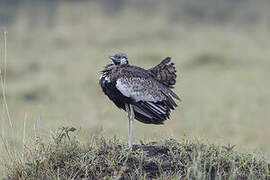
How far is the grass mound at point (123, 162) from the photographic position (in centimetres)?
470

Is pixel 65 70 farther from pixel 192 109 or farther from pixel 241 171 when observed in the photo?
pixel 241 171

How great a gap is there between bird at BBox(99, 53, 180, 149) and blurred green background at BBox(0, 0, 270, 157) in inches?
40.6

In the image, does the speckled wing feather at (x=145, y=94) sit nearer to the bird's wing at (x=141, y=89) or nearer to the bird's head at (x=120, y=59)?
the bird's wing at (x=141, y=89)

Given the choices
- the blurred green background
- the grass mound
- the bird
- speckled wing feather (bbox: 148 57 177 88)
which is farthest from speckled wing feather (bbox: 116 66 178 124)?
the blurred green background

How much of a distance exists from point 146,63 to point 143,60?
17.7 inches

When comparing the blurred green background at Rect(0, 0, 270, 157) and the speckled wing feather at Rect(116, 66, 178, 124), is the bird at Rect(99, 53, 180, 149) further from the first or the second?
the blurred green background at Rect(0, 0, 270, 157)

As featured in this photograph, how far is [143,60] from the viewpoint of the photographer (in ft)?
58.8

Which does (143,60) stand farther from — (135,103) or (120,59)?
(135,103)

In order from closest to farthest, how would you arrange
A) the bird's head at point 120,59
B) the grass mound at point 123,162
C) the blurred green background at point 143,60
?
the grass mound at point 123,162, the bird's head at point 120,59, the blurred green background at point 143,60

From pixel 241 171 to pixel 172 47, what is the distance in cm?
1562

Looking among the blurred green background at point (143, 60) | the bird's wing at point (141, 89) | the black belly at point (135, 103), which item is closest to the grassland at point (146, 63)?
the blurred green background at point (143, 60)

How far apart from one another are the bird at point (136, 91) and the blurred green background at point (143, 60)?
3.38 feet

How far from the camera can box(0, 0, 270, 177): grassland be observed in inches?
436

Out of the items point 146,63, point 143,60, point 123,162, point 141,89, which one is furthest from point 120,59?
point 143,60
